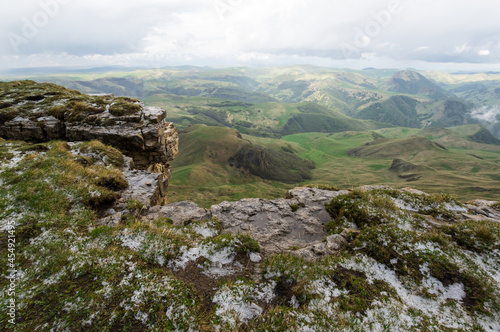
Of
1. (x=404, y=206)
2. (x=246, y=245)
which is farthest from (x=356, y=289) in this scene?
(x=404, y=206)

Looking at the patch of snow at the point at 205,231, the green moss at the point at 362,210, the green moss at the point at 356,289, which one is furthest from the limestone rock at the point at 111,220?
the green moss at the point at 362,210

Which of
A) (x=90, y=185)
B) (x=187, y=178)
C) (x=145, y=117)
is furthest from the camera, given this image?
A: (x=187, y=178)

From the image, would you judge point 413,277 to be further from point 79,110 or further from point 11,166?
point 79,110

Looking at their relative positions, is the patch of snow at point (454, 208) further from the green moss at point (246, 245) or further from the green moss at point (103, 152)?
the green moss at point (103, 152)

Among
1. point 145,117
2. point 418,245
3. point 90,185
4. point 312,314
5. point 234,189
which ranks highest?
point 145,117

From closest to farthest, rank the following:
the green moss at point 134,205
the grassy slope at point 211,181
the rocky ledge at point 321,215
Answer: the rocky ledge at point 321,215
the green moss at point 134,205
the grassy slope at point 211,181

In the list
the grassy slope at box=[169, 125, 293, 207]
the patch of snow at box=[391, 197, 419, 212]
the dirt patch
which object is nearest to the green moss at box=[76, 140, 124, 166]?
the dirt patch

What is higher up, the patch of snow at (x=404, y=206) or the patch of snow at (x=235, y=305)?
the patch of snow at (x=404, y=206)

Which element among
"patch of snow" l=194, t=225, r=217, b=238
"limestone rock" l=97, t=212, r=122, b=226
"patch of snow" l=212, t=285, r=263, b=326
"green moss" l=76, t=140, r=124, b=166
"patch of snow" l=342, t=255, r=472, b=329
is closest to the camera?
"patch of snow" l=212, t=285, r=263, b=326

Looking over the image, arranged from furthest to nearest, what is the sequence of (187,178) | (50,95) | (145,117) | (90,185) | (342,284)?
(187,178), (50,95), (145,117), (90,185), (342,284)

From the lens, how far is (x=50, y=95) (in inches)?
1193

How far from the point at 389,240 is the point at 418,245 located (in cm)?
152

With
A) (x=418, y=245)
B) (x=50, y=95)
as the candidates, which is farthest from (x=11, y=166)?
(x=418, y=245)

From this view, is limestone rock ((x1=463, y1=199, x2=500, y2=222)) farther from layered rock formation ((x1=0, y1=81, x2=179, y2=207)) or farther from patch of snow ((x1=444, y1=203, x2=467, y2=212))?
layered rock formation ((x1=0, y1=81, x2=179, y2=207))
